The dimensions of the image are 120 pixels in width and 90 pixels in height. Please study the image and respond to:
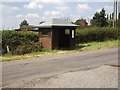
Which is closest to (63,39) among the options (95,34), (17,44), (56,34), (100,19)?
(56,34)

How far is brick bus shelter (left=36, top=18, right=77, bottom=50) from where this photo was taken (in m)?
18.5

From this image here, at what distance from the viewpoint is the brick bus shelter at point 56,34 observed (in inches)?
728

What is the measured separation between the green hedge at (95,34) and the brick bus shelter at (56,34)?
4.41m

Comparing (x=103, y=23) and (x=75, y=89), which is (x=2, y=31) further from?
(x=103, y=23)

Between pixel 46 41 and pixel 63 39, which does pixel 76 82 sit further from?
pixel 63 39

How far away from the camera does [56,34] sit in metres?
18.8

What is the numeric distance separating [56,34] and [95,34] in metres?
9.95

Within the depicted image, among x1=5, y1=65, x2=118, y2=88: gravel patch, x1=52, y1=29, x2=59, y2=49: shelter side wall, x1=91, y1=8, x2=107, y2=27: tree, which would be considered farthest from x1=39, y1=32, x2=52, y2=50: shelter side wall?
x1=91, y1=8, x2=107, y2=27: tree

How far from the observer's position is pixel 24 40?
58.6 ft

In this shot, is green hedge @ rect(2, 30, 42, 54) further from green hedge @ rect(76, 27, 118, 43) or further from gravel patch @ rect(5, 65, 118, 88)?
gravel patch @ rect(5, 65, 118, 88)

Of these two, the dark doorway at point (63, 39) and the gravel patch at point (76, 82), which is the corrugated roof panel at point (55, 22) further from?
the gravel patch at point (76, 82)

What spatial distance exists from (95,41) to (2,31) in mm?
13915

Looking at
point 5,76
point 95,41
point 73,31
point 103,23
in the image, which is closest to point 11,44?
point 73,31

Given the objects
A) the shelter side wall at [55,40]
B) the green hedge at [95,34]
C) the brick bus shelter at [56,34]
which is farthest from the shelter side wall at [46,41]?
the green hedge at [95,34]
